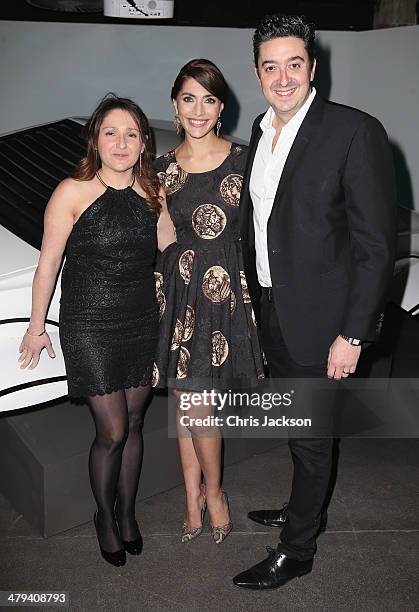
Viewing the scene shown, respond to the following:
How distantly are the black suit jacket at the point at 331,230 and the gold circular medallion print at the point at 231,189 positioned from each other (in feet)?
0.19

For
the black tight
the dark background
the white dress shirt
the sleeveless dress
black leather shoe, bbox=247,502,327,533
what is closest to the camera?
the white dress shirt

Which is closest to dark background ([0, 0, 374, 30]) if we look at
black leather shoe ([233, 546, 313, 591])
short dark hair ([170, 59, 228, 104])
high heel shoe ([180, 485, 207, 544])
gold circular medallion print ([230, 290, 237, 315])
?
short dark hair ([170, 59, 228, 104])

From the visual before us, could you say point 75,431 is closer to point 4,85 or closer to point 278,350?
point 278,350

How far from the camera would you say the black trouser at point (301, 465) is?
1.61m

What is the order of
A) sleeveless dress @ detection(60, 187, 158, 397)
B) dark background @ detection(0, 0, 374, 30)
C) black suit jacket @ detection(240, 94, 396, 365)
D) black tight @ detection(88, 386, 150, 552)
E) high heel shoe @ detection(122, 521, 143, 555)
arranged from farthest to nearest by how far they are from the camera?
dark background @ detection(0, 0, 374, 30), high heel shoe @ detection(122, 521, 143, 555), black tight @ detection(88, 386, 150, 552), sleeveless dress @ detection(60, 187, 158, 397), black suit jacket @ detection(240, 94, 396, 365)

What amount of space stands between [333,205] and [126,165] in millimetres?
475

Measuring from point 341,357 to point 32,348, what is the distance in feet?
2.41

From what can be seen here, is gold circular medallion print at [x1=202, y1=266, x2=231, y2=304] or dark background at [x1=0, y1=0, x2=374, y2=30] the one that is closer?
gold circular medallion print at [x1=202, y1=266, x2=231, y2=304]

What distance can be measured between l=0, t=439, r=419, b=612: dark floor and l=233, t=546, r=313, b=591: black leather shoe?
0.07ft

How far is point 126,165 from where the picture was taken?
1592 millimetres

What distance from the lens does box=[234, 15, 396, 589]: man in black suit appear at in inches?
54.4

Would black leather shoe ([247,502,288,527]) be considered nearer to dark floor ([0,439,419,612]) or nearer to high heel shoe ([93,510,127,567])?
dark floor ([0,439,419,612])

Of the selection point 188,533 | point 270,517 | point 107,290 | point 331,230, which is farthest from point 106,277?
point 270,517

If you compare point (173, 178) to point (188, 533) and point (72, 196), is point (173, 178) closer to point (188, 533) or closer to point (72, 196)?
point (72, 196)
